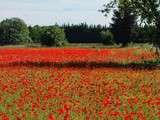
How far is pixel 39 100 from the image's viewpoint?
14.5m

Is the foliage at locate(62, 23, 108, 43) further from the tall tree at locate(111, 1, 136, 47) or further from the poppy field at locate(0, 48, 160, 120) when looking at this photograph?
the poppy field at locate(0, 48, 160, 120)

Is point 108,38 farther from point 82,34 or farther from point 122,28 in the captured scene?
point 82,34

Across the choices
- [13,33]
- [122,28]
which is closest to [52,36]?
[122,28]

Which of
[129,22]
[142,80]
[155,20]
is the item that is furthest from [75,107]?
[129,22]

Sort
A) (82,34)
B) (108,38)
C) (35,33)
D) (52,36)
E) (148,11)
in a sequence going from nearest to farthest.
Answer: (148,11)
(52,36)
(108,38)
(82,34)
(35,33)

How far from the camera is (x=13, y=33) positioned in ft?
379

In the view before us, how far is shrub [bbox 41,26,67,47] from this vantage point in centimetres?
7750

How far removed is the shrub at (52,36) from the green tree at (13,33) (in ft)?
114

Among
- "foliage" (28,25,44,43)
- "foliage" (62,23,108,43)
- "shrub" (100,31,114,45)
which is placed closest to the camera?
"shrub" (100,31,114,45)

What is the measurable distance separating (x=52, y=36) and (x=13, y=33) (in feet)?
126

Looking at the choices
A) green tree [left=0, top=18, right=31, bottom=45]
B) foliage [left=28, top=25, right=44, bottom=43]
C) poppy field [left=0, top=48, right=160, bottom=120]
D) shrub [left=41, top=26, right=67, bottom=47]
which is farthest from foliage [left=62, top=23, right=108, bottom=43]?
poppy field [left=0, top=48, right=160, bottom=120]

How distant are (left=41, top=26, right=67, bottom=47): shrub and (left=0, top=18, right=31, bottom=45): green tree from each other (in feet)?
114

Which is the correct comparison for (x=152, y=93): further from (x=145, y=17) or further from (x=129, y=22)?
(x=129, y=22)

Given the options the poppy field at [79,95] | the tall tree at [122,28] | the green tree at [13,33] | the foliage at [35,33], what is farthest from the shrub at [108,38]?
the poppy field at [79,95]
